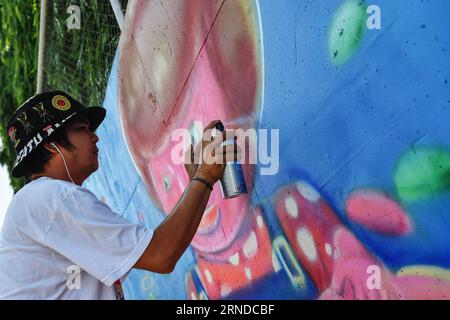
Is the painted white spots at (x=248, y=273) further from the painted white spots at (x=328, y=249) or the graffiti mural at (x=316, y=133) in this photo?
the painted white spots at (x=328, y=249)

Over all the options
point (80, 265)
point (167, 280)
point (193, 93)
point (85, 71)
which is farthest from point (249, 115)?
point (85, 71)

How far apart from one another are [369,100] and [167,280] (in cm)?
249

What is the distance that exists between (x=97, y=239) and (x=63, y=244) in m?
0.13

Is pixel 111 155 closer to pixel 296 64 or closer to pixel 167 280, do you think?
pixel 167 280

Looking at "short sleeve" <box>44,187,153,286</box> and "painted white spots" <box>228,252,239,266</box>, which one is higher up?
"short sleeve" <box>44,187,153,286</box>

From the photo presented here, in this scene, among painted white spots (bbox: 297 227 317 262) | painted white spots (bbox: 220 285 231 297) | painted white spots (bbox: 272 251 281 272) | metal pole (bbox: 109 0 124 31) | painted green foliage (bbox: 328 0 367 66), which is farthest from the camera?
metal pole (bbox: 109 0 124 31)

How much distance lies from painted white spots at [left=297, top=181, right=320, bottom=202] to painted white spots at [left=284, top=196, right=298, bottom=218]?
0.26 ft

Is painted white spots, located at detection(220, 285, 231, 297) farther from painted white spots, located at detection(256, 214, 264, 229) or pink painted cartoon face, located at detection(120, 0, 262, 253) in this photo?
painted white spots, located at detection(256, 214, 264, 229)

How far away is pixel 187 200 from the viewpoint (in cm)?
258

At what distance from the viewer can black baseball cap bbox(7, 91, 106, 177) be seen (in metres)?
2.79

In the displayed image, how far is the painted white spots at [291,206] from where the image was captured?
124 inches

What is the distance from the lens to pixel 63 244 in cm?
258

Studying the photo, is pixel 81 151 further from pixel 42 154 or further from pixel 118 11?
pixel 118 11

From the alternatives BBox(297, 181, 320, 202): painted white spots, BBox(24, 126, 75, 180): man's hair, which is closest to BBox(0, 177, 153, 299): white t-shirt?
BBox(24, 126, 75, 180): man's hair
